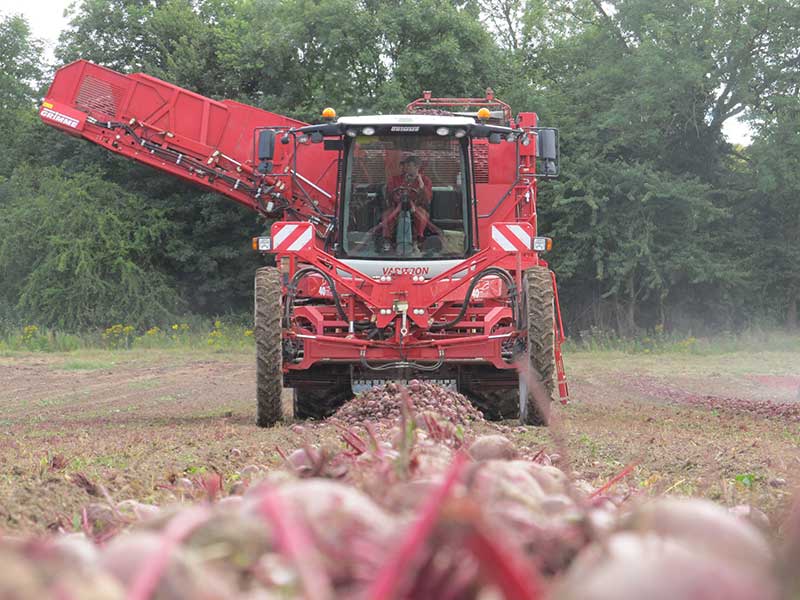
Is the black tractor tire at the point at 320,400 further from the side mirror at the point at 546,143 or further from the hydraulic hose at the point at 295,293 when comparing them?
the side mirror at the point at 546,143

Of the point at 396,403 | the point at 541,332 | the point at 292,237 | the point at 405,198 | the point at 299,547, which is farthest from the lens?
the point at 405,198

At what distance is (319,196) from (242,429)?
3.69 metres

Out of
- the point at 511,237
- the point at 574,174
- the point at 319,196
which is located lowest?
the point at 511,237

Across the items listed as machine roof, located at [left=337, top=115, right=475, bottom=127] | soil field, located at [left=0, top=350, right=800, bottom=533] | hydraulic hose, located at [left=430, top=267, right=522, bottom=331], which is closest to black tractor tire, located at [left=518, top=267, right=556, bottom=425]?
hydraulic hose, located at [left=430, top=267, right=522, bottom=331]

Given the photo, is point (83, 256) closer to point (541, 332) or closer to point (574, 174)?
point (574, 174)

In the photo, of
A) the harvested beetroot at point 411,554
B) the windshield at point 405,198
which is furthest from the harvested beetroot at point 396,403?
the harvested beetroot at point 411,554

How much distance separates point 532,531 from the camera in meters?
1.47

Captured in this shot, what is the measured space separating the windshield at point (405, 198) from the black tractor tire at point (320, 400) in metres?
1.40

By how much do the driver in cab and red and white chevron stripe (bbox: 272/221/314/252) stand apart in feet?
3.78

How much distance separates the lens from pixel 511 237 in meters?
9.95

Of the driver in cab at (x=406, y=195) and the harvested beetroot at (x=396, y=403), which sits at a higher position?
the driver in cab at (x=406, y=195)

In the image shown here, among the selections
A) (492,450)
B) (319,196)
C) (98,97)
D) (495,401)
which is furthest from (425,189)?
(492,450)

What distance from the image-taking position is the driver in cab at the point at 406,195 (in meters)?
10.9

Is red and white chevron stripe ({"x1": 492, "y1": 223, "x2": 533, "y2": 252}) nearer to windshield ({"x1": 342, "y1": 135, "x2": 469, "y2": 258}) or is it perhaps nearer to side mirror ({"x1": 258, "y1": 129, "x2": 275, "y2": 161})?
windshield ({"x1": 342, "y1": 135, "x2": 469, "y2": 258})
